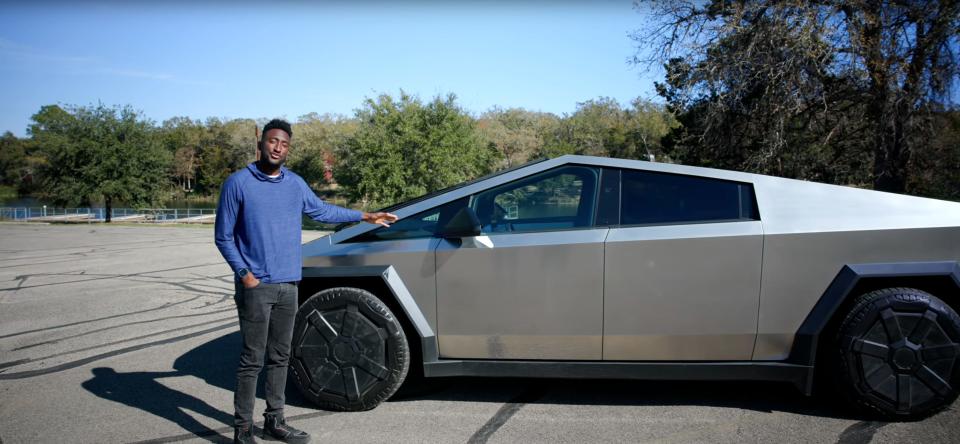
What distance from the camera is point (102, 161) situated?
39562 millimetres

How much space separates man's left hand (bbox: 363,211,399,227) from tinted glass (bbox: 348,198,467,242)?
73mm

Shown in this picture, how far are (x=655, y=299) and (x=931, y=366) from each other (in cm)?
160

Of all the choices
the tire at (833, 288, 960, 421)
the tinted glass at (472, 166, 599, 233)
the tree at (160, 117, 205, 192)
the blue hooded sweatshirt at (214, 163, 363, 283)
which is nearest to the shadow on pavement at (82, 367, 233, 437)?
the blue hooded sweatshirt at (214, 163, 363, 283)

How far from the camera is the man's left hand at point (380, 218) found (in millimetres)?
3727

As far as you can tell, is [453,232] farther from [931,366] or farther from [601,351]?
[931,366]

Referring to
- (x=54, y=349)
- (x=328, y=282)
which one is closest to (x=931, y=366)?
(x=328, y=282)

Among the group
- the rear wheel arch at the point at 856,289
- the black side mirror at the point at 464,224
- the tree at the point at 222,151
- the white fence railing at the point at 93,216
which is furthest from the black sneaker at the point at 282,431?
the tree at the point at 222,151

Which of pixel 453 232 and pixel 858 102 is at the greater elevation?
pixel 858 102

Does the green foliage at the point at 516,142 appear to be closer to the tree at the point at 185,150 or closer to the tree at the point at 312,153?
the tree at the point at 312,153

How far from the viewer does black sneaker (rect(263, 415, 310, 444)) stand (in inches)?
129

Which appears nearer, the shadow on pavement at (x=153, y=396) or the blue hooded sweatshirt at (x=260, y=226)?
the blue hooded sweatshirt at (x=260, y=226)

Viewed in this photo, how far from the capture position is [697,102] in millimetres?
17359

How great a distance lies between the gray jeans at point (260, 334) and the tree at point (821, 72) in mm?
14110

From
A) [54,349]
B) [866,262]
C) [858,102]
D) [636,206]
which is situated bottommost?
[54,349]
